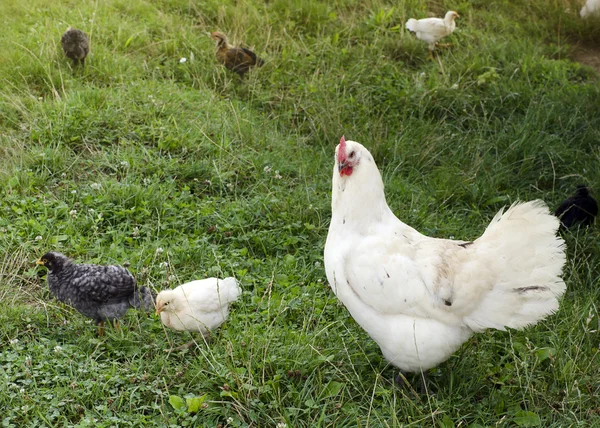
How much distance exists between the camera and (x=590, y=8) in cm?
972

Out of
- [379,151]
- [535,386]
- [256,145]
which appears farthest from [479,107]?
[535,386]

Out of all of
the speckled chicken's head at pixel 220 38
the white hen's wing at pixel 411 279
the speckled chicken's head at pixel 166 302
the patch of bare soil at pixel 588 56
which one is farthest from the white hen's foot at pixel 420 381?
the patch of bare soil at pixel 588 56

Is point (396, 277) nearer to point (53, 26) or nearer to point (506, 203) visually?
point (506, 203)

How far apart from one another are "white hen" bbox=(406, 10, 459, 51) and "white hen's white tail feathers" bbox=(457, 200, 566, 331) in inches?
203

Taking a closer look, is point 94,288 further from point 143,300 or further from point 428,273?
point 428,273

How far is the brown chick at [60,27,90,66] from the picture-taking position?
23.2 feet

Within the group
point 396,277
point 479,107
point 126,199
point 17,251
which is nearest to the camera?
point 396,277

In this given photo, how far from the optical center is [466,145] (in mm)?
7102

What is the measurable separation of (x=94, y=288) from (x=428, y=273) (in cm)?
208

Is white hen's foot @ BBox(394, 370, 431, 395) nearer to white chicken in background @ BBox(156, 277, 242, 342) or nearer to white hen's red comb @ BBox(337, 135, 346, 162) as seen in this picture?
white chicken in background @ BBox(156, 277, 242, 342)

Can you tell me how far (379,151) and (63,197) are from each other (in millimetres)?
2953

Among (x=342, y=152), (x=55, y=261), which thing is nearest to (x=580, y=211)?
(x=342, y=152)

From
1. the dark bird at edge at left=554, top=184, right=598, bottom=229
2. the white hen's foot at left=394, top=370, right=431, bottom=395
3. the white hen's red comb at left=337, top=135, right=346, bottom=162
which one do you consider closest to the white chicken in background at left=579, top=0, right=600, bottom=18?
the dark bird at edge at left=554, top=184, right=598, bottom=229

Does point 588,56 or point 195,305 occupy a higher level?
point 195,305
